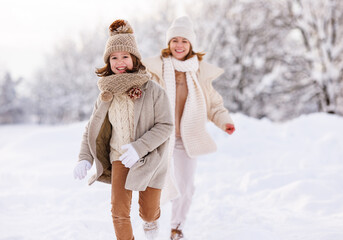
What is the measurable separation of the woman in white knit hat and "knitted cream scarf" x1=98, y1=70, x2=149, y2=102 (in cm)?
89

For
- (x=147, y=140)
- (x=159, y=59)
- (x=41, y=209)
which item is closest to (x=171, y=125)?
(x=147, y=140)

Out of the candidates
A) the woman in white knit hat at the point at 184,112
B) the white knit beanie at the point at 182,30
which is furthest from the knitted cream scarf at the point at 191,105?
the white knit beanie at the point at 182,30

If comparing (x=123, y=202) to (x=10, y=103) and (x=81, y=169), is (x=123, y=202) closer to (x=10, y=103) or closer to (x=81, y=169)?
(x=81, y=169)

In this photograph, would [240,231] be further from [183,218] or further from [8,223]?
[8,223]

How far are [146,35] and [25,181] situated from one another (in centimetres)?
1752

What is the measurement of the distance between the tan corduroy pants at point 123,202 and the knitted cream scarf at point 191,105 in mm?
887

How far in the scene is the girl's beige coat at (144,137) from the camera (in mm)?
2229

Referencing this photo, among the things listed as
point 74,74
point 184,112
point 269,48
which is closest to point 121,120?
point 184,112

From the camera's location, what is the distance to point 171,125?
2.37 metres

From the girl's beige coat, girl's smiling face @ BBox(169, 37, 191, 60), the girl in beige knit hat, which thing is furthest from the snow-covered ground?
girl's smiling face @ BBox(169, 37, 191, 60)

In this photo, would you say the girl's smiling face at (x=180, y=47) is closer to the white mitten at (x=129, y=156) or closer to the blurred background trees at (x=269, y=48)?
the white mitten at (x=129, y=156)

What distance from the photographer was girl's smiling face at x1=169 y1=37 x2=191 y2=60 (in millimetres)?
3264

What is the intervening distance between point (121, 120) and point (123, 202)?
61 cm

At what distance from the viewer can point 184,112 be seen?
3229mm
